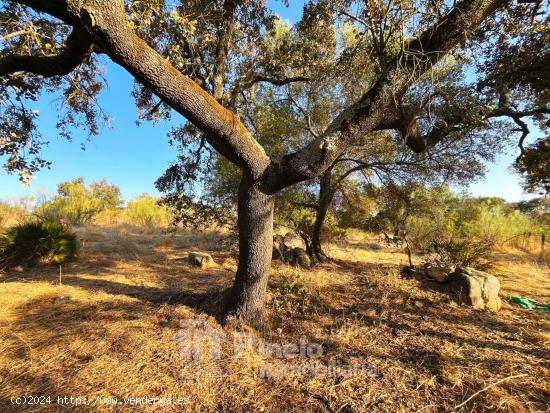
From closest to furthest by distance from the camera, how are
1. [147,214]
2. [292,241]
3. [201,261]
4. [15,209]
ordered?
1. [201,261]
2. [292,241]
3. [15,209]
4. [147,214]

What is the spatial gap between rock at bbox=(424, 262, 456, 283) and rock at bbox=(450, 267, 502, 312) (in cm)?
28

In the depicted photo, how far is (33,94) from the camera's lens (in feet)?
14.3

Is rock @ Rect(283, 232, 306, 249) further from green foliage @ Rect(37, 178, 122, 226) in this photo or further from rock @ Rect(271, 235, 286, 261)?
green foliage @ Rect(37, 178, 122, 226)

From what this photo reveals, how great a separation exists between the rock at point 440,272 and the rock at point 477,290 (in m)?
0.28

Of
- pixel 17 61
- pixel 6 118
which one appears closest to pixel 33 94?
pixel 6 118

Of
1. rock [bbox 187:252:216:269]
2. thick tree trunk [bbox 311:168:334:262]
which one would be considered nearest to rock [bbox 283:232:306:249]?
thick tree trunk [bbox 311:168:334:262]

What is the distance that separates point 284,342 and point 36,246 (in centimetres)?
650

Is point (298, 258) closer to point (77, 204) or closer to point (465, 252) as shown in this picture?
point (465, 252)

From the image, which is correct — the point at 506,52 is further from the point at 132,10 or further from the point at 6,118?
the point at 6,118

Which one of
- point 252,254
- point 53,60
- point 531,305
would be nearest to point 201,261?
point 252,254

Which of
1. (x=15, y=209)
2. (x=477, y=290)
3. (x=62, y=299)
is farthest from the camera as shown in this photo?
(x=15, y=209)

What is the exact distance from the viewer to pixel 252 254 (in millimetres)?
3266

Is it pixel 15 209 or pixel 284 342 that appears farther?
pixel 15 209

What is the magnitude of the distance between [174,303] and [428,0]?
5.06 meters
